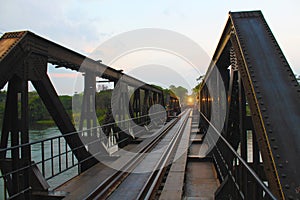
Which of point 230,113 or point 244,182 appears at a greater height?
point 230,113

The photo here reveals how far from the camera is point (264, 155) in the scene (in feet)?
8.04

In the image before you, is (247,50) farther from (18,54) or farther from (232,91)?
(18,54)

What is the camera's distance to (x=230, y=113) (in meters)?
4.55

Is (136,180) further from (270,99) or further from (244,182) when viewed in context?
(270,99)

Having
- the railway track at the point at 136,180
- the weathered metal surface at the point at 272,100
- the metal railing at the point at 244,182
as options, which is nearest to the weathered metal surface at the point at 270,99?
the weathered metal surface at the point at 272,100

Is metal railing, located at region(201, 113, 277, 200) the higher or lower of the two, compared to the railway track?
higher

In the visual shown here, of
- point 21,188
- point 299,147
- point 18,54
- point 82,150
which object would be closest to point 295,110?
point 299,147

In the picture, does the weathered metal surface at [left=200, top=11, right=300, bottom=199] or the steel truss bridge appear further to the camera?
the steel truss bridge

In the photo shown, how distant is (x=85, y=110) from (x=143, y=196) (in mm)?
3395

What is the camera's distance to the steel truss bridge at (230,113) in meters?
2.47

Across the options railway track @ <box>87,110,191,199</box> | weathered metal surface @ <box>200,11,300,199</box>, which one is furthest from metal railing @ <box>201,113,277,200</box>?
railway track @ <box>87,110,191,199</box>

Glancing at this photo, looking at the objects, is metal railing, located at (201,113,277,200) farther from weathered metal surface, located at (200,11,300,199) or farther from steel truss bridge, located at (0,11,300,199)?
weathered metal surface, located at (200,11,300,199)

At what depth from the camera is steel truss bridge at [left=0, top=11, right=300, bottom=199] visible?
247cm

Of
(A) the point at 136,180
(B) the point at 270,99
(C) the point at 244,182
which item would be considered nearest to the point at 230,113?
(C) the point at 244,182
